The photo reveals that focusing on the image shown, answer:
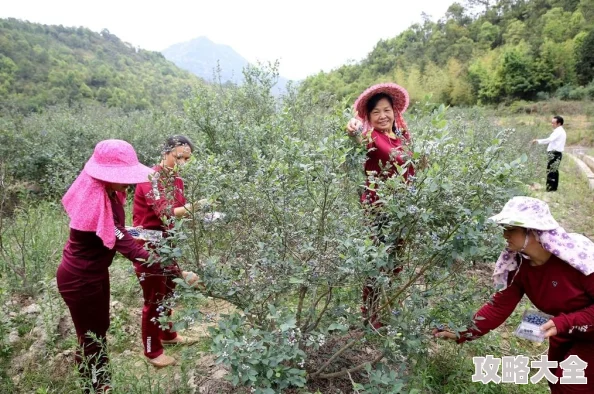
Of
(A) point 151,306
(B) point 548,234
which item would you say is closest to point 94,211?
(A) point 151,306

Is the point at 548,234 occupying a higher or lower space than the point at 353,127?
lower

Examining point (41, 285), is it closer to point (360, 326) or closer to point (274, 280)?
point (274, 280)

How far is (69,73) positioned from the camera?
85.2 feet

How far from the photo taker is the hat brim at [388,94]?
98.1 inches

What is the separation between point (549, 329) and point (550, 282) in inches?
8.4

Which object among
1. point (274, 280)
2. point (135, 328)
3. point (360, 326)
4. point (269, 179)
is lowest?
point (135, 328)

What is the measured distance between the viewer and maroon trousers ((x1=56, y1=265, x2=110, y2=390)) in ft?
6.43

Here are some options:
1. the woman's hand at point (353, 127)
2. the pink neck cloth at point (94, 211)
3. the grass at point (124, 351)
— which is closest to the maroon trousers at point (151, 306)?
the grass at point (124, 351)

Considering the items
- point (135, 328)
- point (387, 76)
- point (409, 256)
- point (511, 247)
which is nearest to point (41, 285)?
point (135, 328)

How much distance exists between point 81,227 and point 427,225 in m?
1.65

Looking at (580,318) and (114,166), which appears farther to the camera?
(114,166)

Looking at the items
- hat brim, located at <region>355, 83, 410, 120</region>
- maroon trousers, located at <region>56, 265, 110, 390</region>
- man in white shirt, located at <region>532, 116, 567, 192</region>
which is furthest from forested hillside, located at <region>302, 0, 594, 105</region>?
maroon trousers, located at <region>56, 265, 110, 390</region>

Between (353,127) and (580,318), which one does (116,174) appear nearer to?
(353,127)

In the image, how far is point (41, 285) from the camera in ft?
10.8
